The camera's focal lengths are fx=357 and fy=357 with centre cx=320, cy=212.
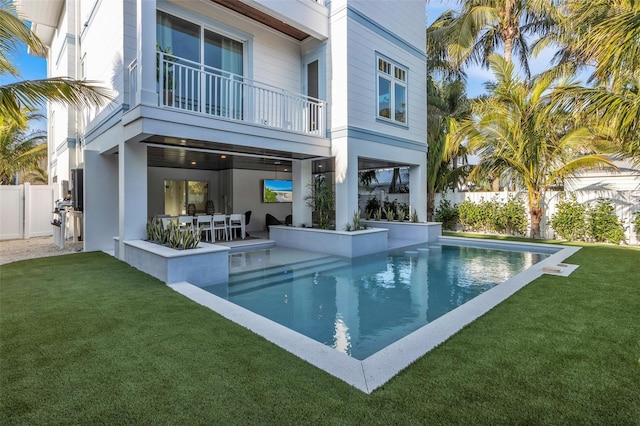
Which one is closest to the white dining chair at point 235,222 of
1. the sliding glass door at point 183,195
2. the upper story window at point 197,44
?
the upper story window at point 197,44

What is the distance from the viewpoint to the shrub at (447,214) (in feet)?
49.6

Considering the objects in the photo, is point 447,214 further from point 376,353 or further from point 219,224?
point 376,353

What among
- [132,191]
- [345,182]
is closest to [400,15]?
[345,182]

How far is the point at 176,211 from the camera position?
632 inches

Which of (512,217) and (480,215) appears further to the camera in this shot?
(480,215)

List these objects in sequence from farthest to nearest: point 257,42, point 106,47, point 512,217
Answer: point 512,217, point 257,42, point 106,47

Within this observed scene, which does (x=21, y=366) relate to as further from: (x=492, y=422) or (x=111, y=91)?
(x=111, y=91)

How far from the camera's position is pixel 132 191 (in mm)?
7930

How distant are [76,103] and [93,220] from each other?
433 centimetres

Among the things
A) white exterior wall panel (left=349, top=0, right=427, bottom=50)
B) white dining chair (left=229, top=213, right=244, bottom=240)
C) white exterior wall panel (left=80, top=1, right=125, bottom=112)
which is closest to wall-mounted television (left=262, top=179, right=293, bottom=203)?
white dining chair (left=229, top=213, right=244, bottom=240)

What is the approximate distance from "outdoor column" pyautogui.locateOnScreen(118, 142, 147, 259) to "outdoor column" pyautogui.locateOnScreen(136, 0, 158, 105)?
4.92 feet

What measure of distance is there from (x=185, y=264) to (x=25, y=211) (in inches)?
434

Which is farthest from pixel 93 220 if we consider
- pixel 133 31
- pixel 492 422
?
pixel 492 422

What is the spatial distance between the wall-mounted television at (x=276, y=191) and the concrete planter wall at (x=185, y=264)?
953cm
